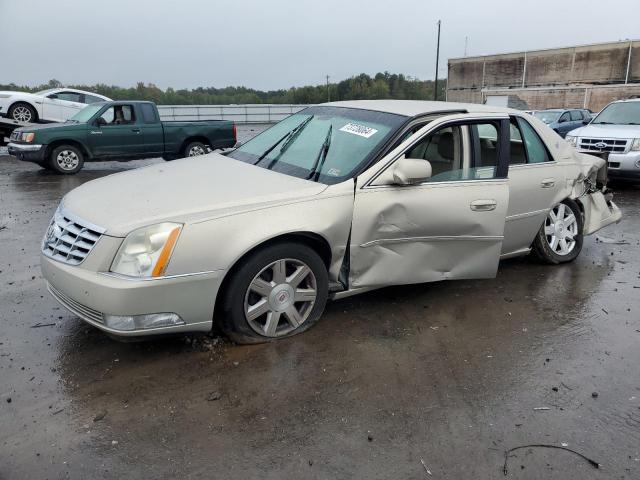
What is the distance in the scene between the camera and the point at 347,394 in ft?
10.6

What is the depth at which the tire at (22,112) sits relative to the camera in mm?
15508

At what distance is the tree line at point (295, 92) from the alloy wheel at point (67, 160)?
88.5 feet

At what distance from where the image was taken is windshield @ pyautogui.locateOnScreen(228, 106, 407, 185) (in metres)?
4.04

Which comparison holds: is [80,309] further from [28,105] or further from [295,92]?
[295,92]

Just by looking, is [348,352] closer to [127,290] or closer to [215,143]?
[127,290]

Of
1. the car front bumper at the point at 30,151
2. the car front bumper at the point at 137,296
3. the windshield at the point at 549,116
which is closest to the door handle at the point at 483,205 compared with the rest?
the car front bumper at the point at 137,296

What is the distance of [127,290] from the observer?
10.2 feet

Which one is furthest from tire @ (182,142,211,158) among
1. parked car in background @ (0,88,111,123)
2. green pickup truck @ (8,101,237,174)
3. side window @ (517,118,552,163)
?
side window @ (517,118,552,163)

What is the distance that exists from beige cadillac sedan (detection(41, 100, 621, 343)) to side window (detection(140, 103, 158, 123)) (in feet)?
27.4

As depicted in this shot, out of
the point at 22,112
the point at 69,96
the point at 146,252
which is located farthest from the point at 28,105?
the point at 146,252

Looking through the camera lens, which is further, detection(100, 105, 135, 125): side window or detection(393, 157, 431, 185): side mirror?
detection(100, 105, 135, 125): side window

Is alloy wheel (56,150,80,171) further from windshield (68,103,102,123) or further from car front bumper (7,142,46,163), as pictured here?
windshield (68,103,102,123)

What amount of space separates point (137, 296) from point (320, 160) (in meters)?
1.76

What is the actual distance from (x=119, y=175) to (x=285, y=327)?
1.92 m
